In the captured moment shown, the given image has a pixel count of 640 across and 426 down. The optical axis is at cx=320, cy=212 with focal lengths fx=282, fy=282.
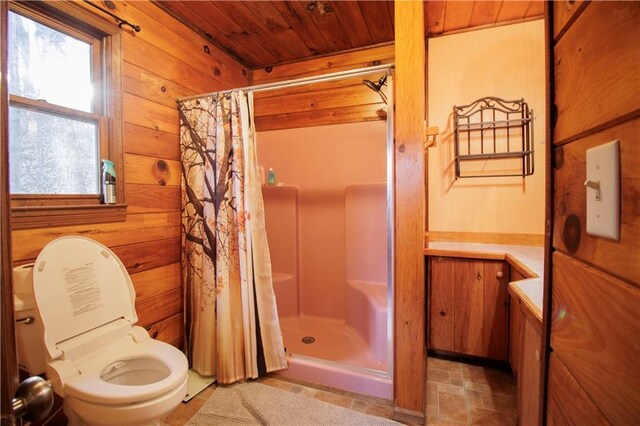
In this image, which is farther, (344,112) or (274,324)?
(344,112)

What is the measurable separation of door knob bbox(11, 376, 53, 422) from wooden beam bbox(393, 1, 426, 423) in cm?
135

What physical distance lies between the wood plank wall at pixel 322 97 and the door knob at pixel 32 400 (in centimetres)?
238

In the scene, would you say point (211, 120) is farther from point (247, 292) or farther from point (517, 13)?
point (517, 13)

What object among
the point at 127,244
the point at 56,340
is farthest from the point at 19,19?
the point at 56,340

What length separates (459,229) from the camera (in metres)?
2.25

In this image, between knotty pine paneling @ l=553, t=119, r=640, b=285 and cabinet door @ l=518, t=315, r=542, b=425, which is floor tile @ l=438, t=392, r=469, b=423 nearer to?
cabinet door @ l=518, t=315, r=542, b=425

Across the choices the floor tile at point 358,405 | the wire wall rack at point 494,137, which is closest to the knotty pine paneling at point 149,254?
the floor tile at point 358,405

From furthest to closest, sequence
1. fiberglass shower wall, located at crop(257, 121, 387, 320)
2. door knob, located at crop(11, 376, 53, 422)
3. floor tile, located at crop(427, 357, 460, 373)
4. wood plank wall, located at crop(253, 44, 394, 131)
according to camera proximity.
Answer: fiberglass shower wall, located at crop(257, 121, 387, 320) < wood plank wall, located at crop(253, 44, 394, 131) < floor tile, located at crop(427, 357, 460, 373) < door knob, located at crop(11, 376, 53, 422)

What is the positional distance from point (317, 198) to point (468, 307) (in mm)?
1521

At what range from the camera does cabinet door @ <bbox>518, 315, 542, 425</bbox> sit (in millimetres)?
933

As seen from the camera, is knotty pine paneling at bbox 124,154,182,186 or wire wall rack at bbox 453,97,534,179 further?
wire wall rack at bbox 453,97,534,179

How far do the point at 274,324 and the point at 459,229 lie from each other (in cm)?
159

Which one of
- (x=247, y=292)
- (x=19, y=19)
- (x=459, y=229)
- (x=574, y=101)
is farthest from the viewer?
(x=459, y=229)

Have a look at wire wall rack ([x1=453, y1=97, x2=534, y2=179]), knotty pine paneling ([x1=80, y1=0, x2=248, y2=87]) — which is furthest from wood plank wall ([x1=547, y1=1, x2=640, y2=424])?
knotty pine paneling ([x1=80, y1=0, x2=248, y2=87])
